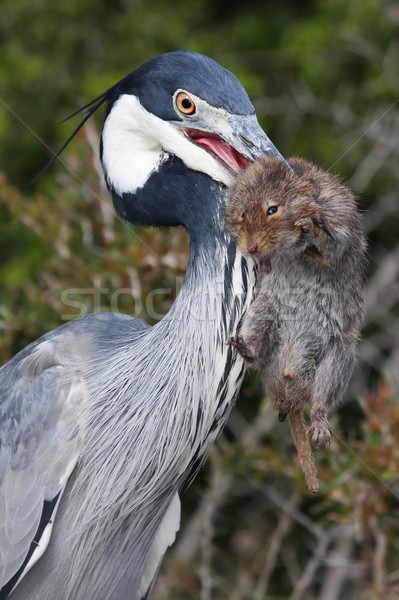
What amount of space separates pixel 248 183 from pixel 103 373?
0.87m

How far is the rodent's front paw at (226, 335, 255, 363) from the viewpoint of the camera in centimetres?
269

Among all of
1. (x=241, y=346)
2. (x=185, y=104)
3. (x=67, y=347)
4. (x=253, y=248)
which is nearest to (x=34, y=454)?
(x=67, y=347)

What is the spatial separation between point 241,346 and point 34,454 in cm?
85

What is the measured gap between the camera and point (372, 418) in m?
3.70

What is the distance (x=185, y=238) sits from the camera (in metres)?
4.23

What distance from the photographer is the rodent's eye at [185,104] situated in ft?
9.93

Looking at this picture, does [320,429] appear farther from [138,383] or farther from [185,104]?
[185,104]

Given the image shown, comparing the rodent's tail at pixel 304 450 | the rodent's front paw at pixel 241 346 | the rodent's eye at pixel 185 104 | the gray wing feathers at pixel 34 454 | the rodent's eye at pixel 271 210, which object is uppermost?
the rodent's eye at pixel 185 104

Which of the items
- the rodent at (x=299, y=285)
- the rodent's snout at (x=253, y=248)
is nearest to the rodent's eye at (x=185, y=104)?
the rodent at (x=299, y=285)

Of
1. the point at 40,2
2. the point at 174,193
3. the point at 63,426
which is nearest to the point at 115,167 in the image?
the point at 174,193

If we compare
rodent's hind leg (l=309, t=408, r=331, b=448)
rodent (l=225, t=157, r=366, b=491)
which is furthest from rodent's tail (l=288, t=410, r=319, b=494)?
rodent's hind leg (l=309, t=408, r=331, b=448)

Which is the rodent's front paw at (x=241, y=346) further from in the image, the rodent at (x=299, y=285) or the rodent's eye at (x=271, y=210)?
the rodent's eye at (x=271, y=210)

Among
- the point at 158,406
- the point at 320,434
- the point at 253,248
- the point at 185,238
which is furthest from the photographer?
the point at 185,238

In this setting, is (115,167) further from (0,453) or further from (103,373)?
(0,453)
